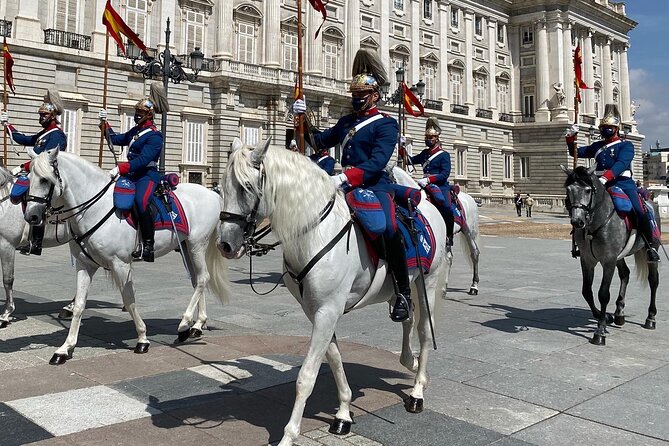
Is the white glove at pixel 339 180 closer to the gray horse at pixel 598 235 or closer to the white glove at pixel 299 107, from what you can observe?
the white glove at pixel 299 107

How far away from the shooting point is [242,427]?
3959 mm

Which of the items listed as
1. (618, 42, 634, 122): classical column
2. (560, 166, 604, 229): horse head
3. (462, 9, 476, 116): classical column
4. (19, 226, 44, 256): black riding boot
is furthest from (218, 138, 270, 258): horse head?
(618, 42, 634, 122): classical column

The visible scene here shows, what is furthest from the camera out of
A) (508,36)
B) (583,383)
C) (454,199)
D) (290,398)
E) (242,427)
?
(508,36)

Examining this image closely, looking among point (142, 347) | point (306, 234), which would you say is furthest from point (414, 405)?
point (142, 347)

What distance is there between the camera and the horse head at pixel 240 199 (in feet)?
11.5

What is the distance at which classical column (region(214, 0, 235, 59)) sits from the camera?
33.5 metres

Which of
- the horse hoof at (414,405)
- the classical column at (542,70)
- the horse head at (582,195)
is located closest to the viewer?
the horse hoof at (414,405)

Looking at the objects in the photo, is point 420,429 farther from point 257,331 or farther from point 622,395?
point 257,331

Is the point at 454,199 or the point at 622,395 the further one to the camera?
the point at 454,199

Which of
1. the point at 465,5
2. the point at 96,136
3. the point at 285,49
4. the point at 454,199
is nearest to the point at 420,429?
the point at 454,199

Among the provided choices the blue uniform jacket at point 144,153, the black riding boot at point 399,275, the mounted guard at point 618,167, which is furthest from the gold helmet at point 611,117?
the blue uniform jacket at point 144,153

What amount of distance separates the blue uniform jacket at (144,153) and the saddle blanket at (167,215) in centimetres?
29

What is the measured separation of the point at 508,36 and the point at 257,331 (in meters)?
53.6

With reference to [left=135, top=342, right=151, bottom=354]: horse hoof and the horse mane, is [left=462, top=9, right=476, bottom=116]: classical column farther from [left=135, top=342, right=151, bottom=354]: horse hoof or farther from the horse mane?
the horse mane
